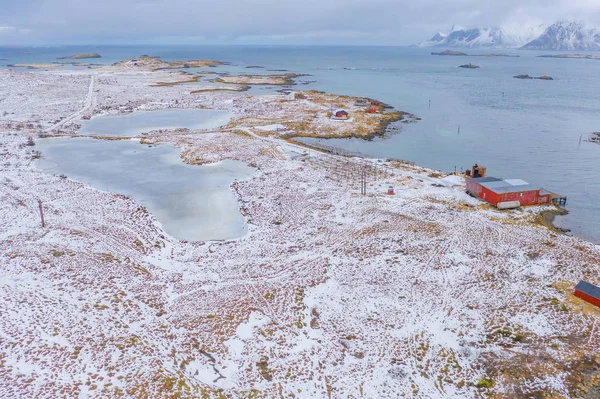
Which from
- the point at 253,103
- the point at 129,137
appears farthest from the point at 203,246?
the point at 253,103

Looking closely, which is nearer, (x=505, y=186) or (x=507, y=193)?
(x=507, y=193)

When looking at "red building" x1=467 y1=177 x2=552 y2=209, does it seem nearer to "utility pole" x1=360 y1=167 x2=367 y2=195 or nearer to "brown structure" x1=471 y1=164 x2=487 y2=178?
"brown structure" x1=471 y1=164 x2=487 y2=178

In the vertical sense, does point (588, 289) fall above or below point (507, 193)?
below

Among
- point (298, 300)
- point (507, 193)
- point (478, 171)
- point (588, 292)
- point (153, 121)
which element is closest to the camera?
point (588, 292)

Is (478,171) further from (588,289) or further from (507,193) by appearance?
(588,289)

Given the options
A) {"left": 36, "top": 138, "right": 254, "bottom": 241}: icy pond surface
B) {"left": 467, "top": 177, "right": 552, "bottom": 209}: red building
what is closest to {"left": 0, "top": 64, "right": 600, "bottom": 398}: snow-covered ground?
{"left": 467, "top": 177, "right": 552, "bottom": 209}: red building

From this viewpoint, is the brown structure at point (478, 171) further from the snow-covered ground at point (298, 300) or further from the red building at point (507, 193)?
the snow-covered ground at point (298, 300)

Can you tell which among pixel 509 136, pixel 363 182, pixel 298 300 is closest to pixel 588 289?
pixel 298 300

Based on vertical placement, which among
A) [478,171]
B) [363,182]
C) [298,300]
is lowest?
[298,300]
